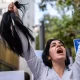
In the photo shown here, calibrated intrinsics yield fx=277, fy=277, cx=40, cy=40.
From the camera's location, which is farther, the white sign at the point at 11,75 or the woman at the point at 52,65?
the white sign at the point at 11,75

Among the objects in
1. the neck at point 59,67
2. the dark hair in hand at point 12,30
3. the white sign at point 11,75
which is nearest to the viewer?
the dark hair in hand at point 12,30

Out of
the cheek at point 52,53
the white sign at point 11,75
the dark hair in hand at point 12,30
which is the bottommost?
the white sign at point 11,75

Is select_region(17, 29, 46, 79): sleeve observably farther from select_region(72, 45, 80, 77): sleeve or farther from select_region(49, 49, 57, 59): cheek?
select_region(72, 45, 80, 77): sleeve

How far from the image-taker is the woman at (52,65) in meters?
2.62

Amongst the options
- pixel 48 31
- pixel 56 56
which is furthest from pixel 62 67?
pixel 48 31

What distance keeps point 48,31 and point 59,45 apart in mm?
16578

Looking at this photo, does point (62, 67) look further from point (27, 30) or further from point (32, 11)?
point (32, 11)

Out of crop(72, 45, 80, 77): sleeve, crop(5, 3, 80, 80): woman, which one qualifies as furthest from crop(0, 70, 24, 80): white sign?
crop(72, 45, 80, 77): sleeve

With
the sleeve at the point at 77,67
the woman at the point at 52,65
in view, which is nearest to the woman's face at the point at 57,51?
the woman at the point at 52,65

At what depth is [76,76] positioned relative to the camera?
8.64 feet

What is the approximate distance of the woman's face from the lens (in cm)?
272

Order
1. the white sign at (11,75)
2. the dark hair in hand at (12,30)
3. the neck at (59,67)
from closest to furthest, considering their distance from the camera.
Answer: the dark hair in hand at (12,30) < the neck at (59,67) < the white sign at (11,75)

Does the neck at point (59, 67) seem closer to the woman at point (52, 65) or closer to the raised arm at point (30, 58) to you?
the woman at point (52, 65)

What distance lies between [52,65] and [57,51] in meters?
0.15
